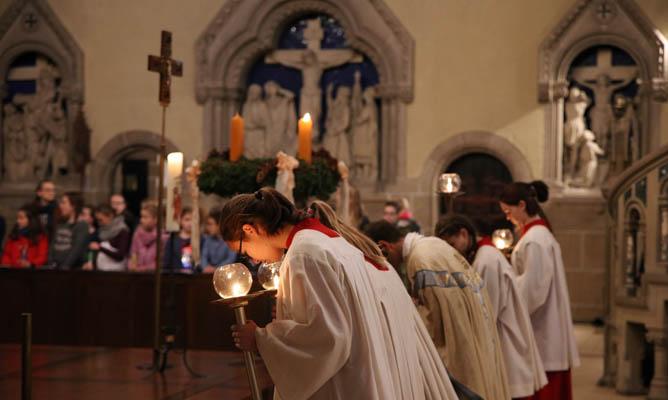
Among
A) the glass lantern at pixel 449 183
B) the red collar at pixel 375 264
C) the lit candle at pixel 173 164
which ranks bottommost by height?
the red collar at pixel 375 264

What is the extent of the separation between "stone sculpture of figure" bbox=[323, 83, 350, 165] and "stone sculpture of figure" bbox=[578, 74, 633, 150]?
3550mm

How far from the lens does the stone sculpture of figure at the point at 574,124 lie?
14258 millimetres

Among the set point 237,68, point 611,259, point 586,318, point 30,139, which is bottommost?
point 586,318

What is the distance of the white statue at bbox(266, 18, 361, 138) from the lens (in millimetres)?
15406

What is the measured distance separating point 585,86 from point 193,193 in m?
8.33

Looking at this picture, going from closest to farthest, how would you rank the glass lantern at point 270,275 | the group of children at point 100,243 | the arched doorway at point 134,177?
the glass lantern at point 270,275 < the group of children at point 100,243 < the arched doorway at point 134,177

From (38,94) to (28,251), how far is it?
6556mm

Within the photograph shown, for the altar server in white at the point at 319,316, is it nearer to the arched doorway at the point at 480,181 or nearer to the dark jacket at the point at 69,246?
the dark jacket at the point at 69,246

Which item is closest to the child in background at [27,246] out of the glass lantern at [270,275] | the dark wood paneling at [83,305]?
the dark wood paneling at [83,305]

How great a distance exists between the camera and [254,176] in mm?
6879

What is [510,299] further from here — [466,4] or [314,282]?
[466,4]

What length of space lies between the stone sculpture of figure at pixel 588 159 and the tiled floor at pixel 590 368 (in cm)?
200

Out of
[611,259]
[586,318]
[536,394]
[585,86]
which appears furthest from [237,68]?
[536,394]

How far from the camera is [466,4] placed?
1473 cm
